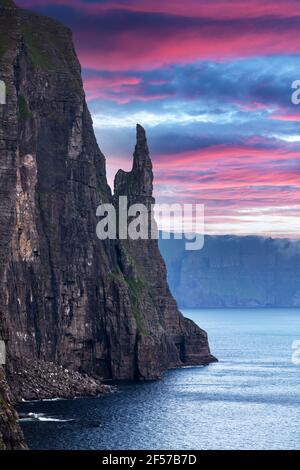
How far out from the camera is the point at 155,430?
19450 centimetres

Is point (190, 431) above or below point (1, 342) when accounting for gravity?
below

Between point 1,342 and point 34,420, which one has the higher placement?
point 1,342

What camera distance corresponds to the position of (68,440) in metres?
178

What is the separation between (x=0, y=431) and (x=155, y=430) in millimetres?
58864

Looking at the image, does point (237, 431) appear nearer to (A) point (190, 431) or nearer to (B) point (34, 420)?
(A) point (190, 431)
